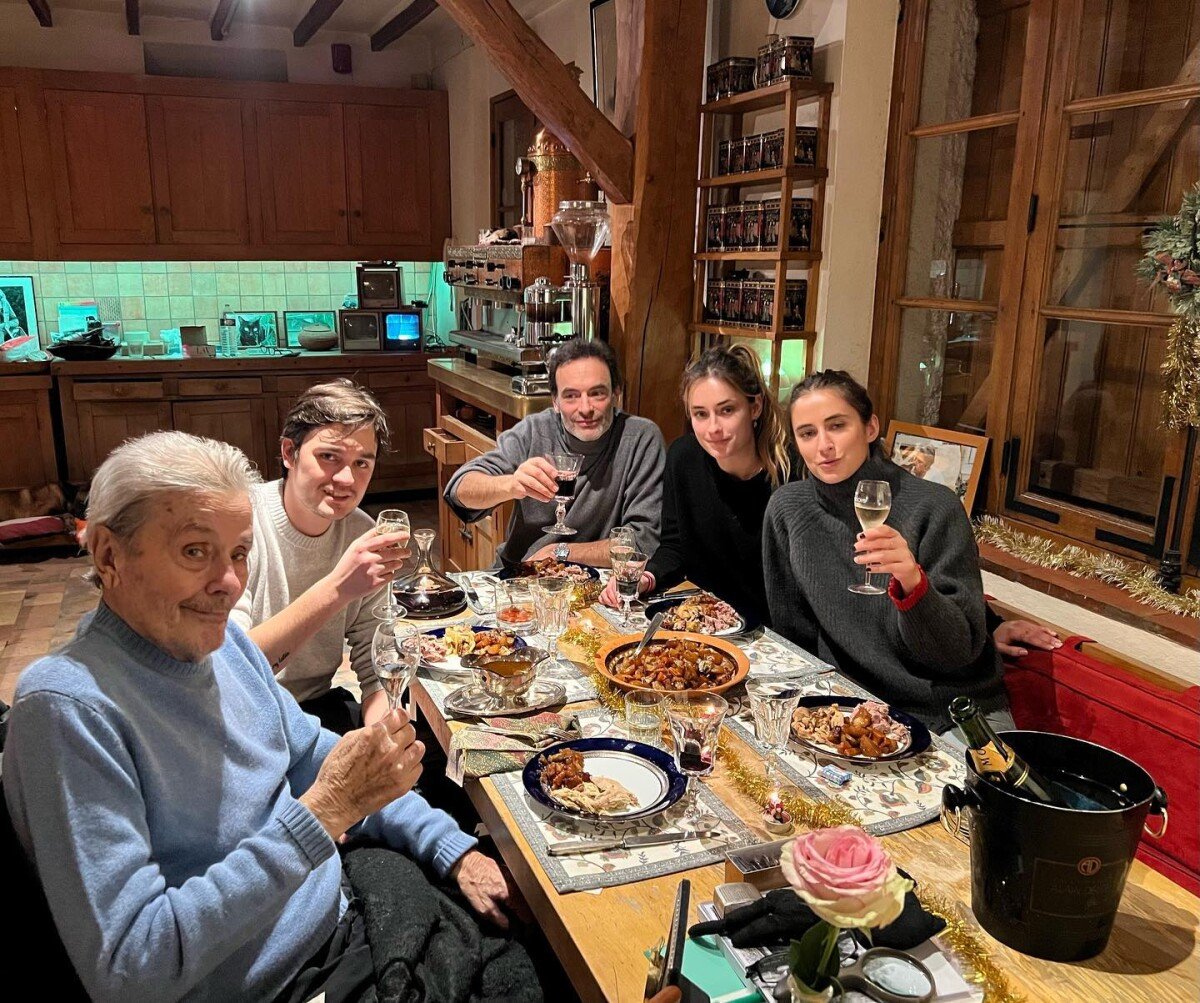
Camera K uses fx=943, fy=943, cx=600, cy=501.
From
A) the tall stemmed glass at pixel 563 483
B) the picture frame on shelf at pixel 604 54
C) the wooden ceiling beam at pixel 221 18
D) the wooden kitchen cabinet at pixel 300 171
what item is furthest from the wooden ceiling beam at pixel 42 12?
the tall stemmed glass at pixel 563 483

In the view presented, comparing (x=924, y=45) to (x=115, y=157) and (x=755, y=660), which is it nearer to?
(x=755, y=660)

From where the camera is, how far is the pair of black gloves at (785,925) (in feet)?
3.41

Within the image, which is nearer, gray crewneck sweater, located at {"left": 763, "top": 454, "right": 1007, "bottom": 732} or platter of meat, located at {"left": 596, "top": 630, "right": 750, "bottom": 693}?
platter of meat, located at {"left": 596, "top": 630, "right": 750, "bottom": 693}

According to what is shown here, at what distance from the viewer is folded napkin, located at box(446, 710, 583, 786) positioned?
1466 mm

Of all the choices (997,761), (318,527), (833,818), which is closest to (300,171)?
(318,527)

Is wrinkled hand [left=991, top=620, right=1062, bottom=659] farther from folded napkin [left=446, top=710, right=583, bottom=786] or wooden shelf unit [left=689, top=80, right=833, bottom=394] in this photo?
wooden shelf unit [left=689, top=80, right=833, bottom=394]

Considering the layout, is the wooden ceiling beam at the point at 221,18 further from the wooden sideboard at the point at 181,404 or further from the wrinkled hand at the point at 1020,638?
the wrinkled hand at the point at 1020,638

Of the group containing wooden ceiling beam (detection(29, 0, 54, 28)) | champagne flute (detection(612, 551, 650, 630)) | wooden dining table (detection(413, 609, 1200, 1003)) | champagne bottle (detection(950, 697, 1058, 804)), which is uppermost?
wooden ceiling beam (detection(29, 0, 54, 28))

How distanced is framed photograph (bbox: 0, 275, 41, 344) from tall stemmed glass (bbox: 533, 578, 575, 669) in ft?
17.5

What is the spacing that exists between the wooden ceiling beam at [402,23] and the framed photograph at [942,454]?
3661 mm

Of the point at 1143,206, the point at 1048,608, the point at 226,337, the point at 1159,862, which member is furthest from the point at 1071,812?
the point at 226,337

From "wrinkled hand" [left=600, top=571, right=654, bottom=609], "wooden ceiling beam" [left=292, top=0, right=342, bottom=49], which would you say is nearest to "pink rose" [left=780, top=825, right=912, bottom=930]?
"wrinkled hand" [left=600, top=571, right=654, bottom=609]

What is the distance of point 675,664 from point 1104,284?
1684 mm

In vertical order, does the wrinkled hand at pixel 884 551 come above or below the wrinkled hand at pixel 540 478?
above
